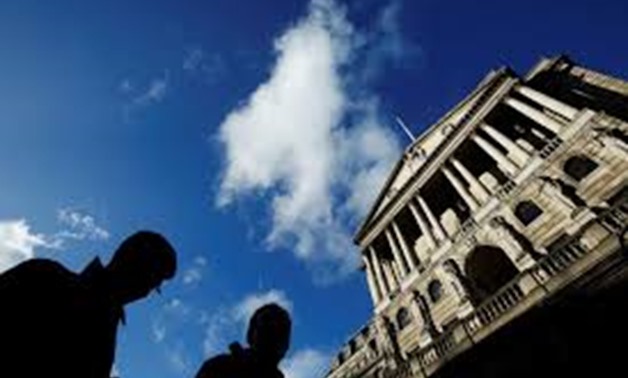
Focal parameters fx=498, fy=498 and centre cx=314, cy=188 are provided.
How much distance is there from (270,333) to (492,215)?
2696 cm

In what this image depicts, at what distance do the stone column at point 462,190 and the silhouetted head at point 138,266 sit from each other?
2967 cm

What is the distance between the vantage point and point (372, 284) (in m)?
39.2

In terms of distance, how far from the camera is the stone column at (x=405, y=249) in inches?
1391

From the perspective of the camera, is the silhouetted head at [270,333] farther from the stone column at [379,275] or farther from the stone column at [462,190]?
the stone column at [379,275]

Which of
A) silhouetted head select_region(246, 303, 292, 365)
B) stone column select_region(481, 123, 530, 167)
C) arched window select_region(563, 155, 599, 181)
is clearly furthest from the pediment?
silhouetted head select_region(246, 303, 292, 365)

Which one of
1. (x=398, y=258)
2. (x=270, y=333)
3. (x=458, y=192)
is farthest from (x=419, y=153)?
(x=270, y=333)

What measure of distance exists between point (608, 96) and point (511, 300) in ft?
50.7

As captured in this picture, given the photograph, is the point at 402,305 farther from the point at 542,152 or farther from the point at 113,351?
the point at 113,351

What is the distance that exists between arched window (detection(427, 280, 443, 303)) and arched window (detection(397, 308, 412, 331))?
224 centimetres

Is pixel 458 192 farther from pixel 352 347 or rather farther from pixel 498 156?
pixel 352 347

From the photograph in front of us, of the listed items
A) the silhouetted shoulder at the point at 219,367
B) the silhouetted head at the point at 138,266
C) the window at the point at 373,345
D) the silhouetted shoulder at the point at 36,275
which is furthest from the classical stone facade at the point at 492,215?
the silhouetted shoulder at the point at 36,275

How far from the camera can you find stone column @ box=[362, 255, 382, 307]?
37.8 metres

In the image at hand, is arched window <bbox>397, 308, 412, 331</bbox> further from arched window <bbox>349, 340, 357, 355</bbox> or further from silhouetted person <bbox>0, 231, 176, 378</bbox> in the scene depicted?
silhouetted person <bbox>0, 231, 176, 378</bbox>

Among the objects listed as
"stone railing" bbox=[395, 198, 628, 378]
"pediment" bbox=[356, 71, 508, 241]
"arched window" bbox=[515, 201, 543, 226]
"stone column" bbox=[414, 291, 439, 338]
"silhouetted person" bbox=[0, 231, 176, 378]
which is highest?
"pediment" bbox=[356, 71, 508, 241]
